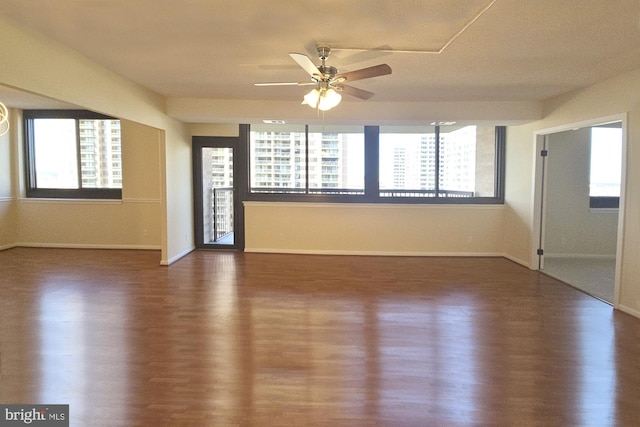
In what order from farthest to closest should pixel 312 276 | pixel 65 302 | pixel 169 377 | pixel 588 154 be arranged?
pixel 588 154, pixel 312 276, pixel 65 302, pixel 169 377

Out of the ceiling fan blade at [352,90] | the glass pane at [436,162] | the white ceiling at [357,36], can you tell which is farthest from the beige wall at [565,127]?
the ceiling fan blade at [352,90]

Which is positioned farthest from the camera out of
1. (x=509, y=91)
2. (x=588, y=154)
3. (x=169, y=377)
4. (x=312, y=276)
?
(x=588, y=154)

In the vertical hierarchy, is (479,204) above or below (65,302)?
above

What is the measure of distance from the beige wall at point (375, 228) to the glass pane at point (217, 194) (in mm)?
675

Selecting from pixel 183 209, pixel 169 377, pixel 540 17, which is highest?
pixel 540 17

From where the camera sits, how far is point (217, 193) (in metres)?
7.15

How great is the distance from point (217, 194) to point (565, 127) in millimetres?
6006

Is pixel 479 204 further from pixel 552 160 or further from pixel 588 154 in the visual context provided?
pixel 588 154

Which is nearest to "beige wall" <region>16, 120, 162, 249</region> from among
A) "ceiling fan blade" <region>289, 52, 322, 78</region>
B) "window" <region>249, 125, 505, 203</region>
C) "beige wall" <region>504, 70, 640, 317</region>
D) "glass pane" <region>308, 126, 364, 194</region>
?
"window" <region>249, 125, 505, 203</region>

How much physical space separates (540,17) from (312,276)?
13.0 feet

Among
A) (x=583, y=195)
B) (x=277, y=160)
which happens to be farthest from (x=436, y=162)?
(x=277, y=160)

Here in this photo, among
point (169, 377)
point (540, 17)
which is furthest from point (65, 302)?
point (540, 17)

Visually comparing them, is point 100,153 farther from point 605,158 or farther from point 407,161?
point 605,158

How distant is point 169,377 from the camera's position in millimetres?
2570
